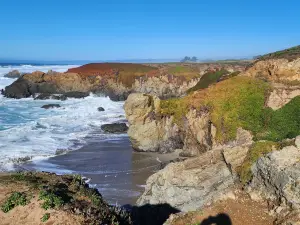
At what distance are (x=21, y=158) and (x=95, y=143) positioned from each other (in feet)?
22.8

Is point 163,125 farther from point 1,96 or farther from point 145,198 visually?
point 1,96

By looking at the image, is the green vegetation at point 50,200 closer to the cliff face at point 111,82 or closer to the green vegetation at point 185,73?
the cliff face at point 111,82

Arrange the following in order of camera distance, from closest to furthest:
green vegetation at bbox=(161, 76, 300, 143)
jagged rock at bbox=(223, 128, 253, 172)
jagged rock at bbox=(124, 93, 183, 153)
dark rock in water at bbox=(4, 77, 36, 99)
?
jagged rock at bbox=(223, 128, 253, 172) → green vegetation at bbox=(161, 76, 300, 143) → jagged rock at bbox=(124, 93, 183, 153) → dark rock in water at bbox=(4, 77, 36, 99)

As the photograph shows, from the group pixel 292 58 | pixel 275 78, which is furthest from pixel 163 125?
pixel 292 58

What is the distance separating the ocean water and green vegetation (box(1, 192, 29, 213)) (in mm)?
14746

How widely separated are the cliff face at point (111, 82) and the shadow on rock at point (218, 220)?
171ft

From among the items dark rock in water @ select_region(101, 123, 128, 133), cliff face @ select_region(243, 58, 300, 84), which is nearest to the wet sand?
dark rock in water @ select_region(101, 123, 128, 133)

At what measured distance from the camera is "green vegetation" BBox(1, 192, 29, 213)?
884cm

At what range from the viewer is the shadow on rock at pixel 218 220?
11.2 m

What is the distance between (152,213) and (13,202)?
7.30 metres

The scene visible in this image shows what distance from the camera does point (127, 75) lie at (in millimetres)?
69438

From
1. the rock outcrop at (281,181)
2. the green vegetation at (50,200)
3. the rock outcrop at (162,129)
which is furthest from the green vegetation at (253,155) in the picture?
the rock outcrop at (162,129)

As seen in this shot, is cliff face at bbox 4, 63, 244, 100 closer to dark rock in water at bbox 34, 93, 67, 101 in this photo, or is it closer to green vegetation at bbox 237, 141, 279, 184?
dark rock in water at bbox 34, 93, 67, 101

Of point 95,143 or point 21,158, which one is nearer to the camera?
point 21,158
